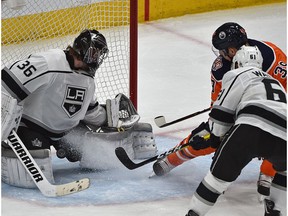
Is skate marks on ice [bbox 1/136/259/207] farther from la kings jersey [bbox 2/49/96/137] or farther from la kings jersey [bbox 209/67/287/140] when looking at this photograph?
la kings jersey [bbox 209/67/287/140]

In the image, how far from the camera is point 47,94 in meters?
3.97

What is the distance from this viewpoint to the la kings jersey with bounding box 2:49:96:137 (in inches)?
152

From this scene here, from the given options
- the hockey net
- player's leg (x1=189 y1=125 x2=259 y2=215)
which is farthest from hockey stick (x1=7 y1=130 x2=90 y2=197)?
the hockey net

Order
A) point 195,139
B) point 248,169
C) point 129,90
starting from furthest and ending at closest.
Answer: point 129,90 < point 248,169 < point 195,139

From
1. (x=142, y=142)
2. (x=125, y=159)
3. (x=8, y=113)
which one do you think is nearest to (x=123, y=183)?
(x=125, y=159)

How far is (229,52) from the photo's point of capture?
3.91m

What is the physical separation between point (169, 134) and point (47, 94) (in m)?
1.10

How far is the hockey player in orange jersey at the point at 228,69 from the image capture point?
153 inches

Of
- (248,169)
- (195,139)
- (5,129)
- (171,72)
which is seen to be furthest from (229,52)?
(171,72)

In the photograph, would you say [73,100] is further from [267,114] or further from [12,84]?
[267,114]

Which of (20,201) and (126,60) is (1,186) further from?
(126,60)

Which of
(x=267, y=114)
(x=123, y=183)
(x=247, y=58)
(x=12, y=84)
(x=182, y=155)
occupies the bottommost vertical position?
(x=123, y=183)

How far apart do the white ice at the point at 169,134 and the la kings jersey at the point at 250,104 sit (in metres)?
0.52

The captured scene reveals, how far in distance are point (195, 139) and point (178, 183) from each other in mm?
480
